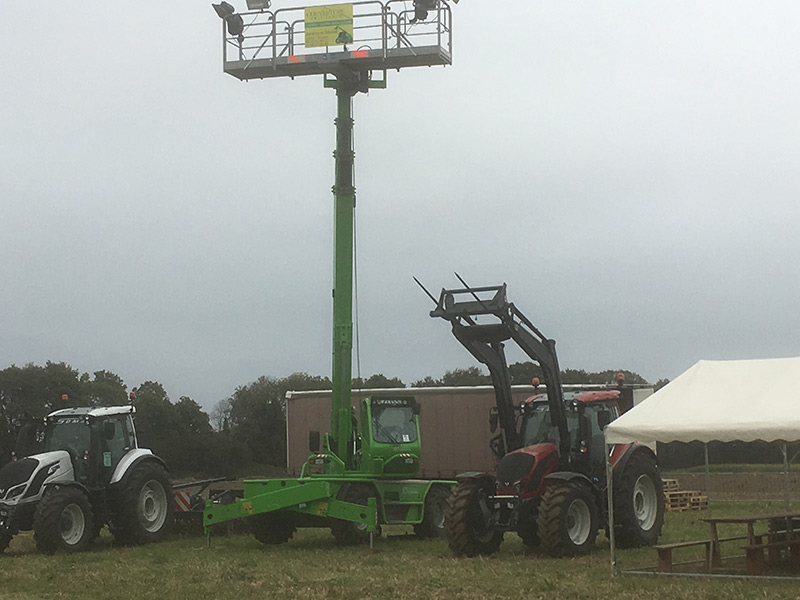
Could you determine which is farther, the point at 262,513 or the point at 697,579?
the point at 262,513

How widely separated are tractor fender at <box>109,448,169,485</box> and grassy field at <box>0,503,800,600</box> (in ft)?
3.64

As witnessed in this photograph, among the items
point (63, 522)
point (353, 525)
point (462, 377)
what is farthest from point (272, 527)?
point (462, 377)

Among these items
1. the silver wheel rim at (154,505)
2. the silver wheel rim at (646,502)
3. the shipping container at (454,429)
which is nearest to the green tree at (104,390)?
the shipping container at (454,429)

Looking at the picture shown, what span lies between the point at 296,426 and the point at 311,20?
1235 centimetres

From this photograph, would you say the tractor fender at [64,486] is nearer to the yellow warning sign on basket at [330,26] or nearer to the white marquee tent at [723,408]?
the yellow warning sign on basket at [330,26]

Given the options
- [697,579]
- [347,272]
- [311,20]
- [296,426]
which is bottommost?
[697,579]

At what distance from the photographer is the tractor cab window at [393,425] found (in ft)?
61.0

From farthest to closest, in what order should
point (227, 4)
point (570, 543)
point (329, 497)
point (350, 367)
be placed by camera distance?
point (227, 4)
point (350, 367)
point (329, 497)
point (570, 543)

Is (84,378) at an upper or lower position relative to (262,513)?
upper

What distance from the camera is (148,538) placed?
1839 centimetres

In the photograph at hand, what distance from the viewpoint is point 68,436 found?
59.9ft

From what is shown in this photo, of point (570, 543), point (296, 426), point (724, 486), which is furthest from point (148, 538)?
point (724, 486)

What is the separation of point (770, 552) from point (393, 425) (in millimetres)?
6587

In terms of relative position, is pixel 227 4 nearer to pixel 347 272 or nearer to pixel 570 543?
pixel 347 272
